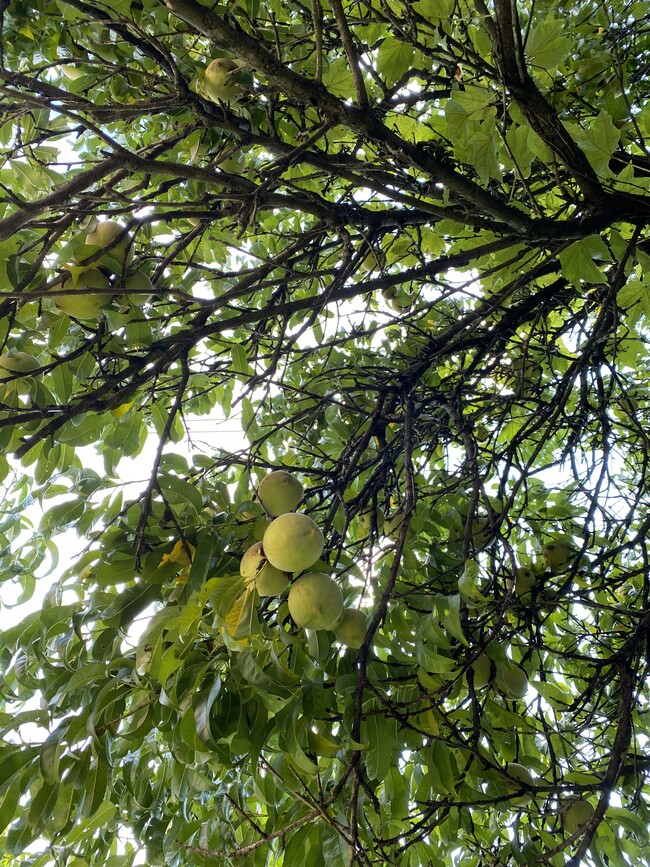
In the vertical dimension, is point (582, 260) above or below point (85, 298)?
above

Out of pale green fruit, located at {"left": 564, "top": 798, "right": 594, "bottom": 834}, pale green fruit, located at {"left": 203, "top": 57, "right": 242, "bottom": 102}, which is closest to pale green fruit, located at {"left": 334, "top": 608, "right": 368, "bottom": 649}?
pale green fruit, located at {"left": 564, "top": 798, "right": 594, "bottom": 834}

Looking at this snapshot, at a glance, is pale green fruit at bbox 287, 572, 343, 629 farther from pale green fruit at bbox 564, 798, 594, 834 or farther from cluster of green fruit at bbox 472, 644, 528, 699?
pale green fruit at bbox 564, 798, 594, 834

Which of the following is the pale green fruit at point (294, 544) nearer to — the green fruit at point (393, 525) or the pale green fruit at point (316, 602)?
the pale green fruit at point (316, 602)

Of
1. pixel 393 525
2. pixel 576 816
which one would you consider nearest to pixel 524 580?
pixel 393 525

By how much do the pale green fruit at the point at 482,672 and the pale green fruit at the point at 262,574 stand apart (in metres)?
0.86

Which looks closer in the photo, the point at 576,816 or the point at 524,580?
the point at 576,816

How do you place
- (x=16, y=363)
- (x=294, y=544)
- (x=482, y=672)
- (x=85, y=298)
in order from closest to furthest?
(x=294, y=544), (x=85, y=298), (x=16, y=363), (x=482, y=672)

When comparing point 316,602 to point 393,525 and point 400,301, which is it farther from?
point 400,301

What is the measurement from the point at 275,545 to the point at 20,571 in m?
1.50

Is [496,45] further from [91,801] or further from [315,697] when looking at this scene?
[91,801]

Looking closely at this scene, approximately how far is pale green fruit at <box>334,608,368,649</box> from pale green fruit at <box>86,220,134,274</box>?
117 cm

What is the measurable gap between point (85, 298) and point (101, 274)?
0.33 ft

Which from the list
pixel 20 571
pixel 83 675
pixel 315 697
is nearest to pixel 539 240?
pixel 315 697

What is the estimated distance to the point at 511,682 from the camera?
212 cm
